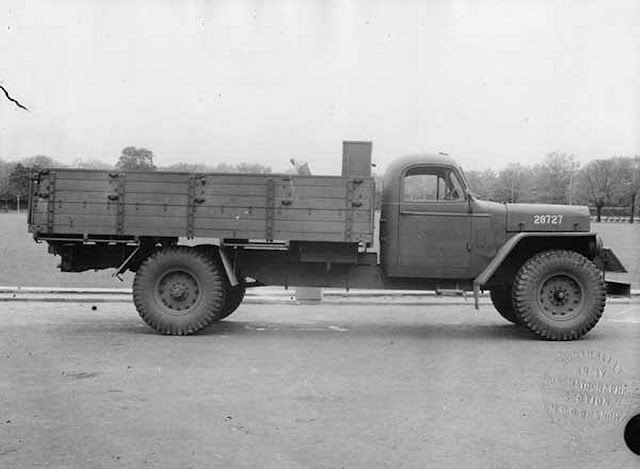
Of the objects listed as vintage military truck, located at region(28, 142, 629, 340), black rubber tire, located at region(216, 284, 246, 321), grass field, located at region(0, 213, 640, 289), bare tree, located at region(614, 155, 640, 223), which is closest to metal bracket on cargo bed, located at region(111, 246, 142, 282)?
vintage military truck, located at region(28, 142, 629, 340)

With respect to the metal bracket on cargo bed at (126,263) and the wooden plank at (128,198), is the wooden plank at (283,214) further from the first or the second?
the metal bracket on cargo bed at (126,263)

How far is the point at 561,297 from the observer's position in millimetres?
9773

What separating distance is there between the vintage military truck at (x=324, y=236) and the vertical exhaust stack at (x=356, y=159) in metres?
0.01

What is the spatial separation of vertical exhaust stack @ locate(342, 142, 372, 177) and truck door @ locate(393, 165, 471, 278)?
0.61 metres

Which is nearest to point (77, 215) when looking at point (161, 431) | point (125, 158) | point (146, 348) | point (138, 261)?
point (138, 261)

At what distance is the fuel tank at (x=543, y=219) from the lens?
1009 centimetres

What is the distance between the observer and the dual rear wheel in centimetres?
985

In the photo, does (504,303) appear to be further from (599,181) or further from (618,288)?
(599,181)

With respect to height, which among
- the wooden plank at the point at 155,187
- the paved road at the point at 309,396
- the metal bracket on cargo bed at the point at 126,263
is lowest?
the paved road at the point at 309,396

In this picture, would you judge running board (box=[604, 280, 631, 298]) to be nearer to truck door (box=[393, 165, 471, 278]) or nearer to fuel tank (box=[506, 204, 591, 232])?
fuel tank (box=[506, 204, 591, 232])

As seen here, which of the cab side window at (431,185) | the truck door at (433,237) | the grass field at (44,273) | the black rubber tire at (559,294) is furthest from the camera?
the grass field at (44,273)

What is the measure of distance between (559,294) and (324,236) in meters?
2.94

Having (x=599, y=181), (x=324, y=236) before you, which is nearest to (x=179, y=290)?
(x=324, y=236)

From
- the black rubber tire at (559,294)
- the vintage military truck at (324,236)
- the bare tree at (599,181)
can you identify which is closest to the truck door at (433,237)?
the vintage military truck at (324,236)
